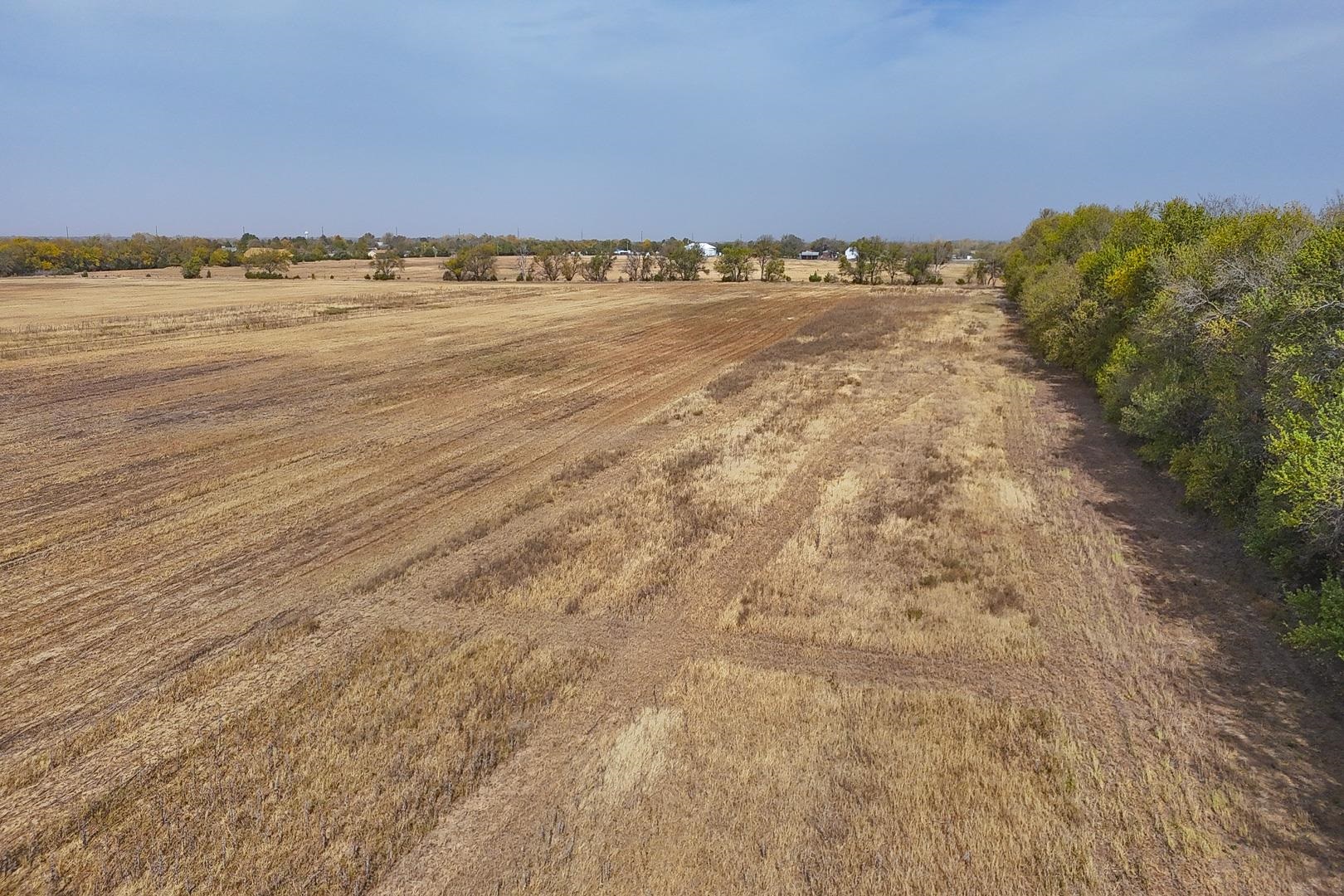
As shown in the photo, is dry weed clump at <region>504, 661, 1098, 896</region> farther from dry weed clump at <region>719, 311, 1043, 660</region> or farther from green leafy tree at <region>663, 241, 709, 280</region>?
green leafy tree at <region>663, 241, 709, 280</region>

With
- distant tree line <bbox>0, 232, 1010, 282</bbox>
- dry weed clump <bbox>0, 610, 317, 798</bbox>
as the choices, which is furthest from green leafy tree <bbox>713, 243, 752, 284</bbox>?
dry weed clump <bbox>0, 610, 317, 798</bbox>

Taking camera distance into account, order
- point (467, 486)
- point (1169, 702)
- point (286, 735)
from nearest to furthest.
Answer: point (286, 735) < point (1169, 702) < point (467, 486)

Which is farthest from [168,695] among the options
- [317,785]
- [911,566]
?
[911,566]

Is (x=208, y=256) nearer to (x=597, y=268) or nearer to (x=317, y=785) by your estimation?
(x=597, y=268)

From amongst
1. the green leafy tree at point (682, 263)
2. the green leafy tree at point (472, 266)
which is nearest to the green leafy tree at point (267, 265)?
the green leafy tree at point (472, 266)

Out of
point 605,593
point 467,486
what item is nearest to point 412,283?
point 467,486

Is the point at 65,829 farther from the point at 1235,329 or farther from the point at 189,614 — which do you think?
the point at 1235,329

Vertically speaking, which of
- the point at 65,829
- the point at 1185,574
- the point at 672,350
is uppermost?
the point at 672,350
